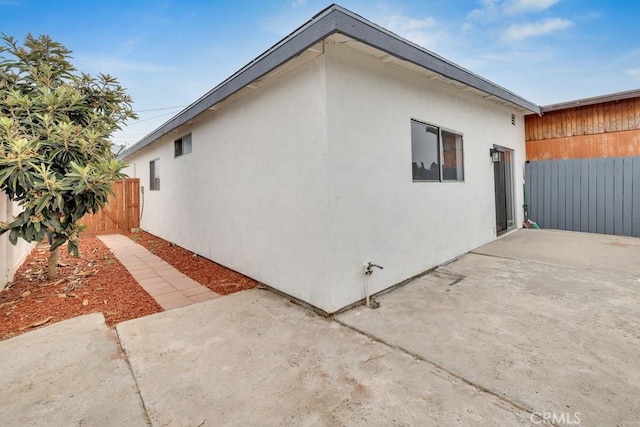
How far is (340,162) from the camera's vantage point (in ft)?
10.3

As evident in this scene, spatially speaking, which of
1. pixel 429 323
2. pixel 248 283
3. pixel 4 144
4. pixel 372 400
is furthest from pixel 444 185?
pixel 4 144

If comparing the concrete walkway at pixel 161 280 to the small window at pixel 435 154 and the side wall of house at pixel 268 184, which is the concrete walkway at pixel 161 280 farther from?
the small window at pixel 435 154

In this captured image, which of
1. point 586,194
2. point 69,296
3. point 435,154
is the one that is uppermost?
point 435,154

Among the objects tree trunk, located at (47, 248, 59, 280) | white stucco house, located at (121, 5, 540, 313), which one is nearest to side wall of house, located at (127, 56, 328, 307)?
white stucco house, located at (121, 5, 540, 313)

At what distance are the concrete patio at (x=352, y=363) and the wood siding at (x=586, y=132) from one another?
16.9 feet

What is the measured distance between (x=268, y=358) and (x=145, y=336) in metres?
1.28

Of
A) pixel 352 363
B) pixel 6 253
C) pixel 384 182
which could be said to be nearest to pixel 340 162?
pixel 384 182

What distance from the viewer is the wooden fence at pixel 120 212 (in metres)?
9.59

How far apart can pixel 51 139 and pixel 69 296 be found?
200 cm

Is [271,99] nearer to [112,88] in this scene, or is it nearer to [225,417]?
[112,88]

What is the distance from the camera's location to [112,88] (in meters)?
4.34

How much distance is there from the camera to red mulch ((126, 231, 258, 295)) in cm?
425

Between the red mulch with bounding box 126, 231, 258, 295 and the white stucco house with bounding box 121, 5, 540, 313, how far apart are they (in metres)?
0.22

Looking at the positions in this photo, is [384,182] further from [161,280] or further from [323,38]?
[161,280]
